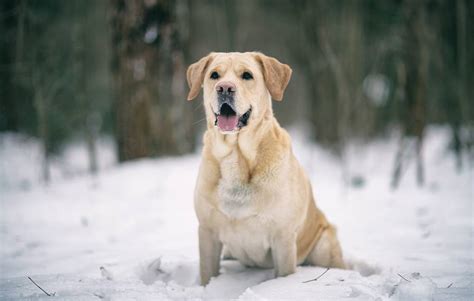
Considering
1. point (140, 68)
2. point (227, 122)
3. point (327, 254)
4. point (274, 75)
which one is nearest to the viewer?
point (227, 122)

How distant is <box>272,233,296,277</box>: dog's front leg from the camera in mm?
2830

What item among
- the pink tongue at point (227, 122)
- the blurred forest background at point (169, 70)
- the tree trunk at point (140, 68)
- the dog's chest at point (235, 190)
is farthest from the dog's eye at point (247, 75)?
the tree trunk at point (140, 68)

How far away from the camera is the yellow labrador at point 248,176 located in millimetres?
2781

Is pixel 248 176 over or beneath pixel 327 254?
over

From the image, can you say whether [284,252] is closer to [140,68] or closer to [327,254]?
[327,254]

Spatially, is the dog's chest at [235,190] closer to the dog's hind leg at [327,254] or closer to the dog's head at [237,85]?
the dog's head at [237,85]

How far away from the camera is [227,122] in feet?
9.58

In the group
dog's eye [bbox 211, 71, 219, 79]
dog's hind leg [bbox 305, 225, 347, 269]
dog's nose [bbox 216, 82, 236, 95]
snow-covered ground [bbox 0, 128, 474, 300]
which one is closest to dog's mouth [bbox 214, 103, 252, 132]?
dog's nose [bbox 216, 82, 236, 95]

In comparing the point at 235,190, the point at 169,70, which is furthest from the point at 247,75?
the point at 169,70

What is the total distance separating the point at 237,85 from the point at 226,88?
0.09 m

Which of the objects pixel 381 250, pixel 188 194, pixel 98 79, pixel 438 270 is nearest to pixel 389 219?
pixel 381 250

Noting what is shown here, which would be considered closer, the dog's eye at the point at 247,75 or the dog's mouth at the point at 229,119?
the dog's mouth at the point at 229,119

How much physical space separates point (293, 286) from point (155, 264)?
1239 mm

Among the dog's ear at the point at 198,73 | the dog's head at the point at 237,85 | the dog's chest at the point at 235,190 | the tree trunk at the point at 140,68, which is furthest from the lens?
the tree trunk at the point at 140,68
